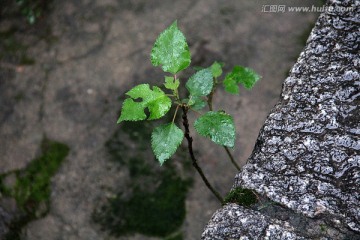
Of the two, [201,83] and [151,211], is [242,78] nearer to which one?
[201,83]

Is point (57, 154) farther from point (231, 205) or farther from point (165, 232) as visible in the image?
point (231, 205)

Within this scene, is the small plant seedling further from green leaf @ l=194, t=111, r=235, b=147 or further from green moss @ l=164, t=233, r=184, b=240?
green moss @ l=164, t=233, r=184, b=240

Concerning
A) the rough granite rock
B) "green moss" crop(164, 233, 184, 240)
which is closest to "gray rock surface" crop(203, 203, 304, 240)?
the rough granite rock

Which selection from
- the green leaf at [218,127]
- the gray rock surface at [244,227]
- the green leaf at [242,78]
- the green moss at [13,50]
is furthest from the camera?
the green moss at [13,50]

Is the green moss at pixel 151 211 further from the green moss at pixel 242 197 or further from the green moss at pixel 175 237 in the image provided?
the green moss at pixel 242 197

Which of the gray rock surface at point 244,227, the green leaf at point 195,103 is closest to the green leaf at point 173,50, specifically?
the green leaf at point 195,103

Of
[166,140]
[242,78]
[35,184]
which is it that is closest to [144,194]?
[35,184]
